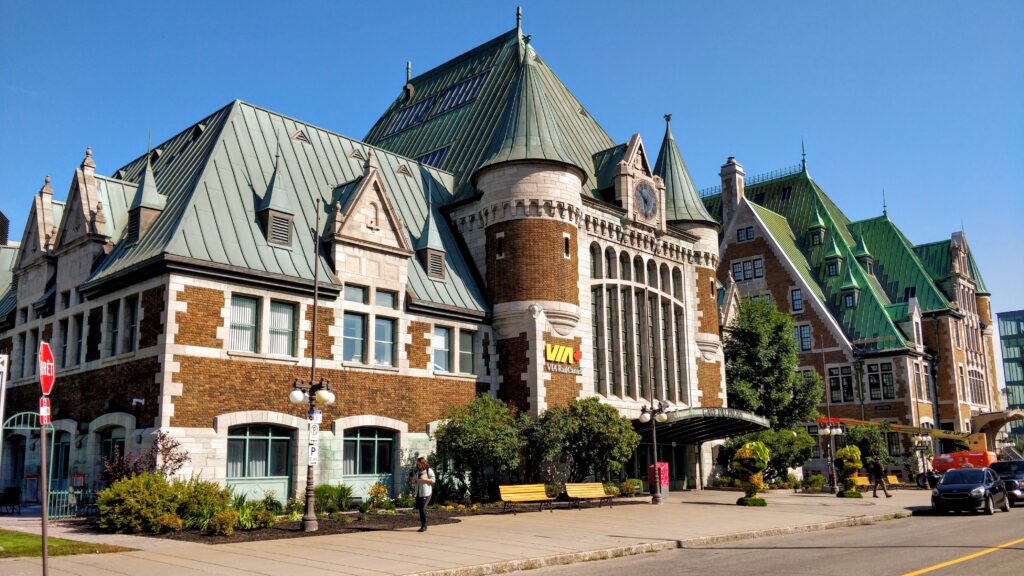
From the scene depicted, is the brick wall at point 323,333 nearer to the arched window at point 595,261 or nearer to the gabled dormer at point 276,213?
the gabled dormer at point 276,213

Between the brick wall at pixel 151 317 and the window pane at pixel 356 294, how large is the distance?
20.9ft

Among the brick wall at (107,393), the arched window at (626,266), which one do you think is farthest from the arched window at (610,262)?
the brick wall at (107,393)

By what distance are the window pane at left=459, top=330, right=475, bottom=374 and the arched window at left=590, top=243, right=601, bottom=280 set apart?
6.93m

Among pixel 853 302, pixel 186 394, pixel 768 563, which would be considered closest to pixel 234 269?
pixel 186 394

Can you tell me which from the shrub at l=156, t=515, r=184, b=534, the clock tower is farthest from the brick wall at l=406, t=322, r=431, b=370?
the clock tower

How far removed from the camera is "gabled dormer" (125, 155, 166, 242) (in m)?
27.3

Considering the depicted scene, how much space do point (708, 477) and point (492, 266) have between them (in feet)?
53.1

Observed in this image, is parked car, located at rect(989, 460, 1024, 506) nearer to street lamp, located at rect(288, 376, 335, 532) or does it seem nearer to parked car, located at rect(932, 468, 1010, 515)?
parked car, located at rect(932, 468, 1010, 515)

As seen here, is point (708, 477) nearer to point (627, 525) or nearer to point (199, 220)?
point (627, 525)

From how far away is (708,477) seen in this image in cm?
4144

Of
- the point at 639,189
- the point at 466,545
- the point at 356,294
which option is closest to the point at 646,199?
the point at 639,189

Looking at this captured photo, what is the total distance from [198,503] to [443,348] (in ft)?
42.4

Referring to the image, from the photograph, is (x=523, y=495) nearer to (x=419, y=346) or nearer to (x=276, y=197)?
(x=419, y=346)

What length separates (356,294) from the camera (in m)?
29.1
